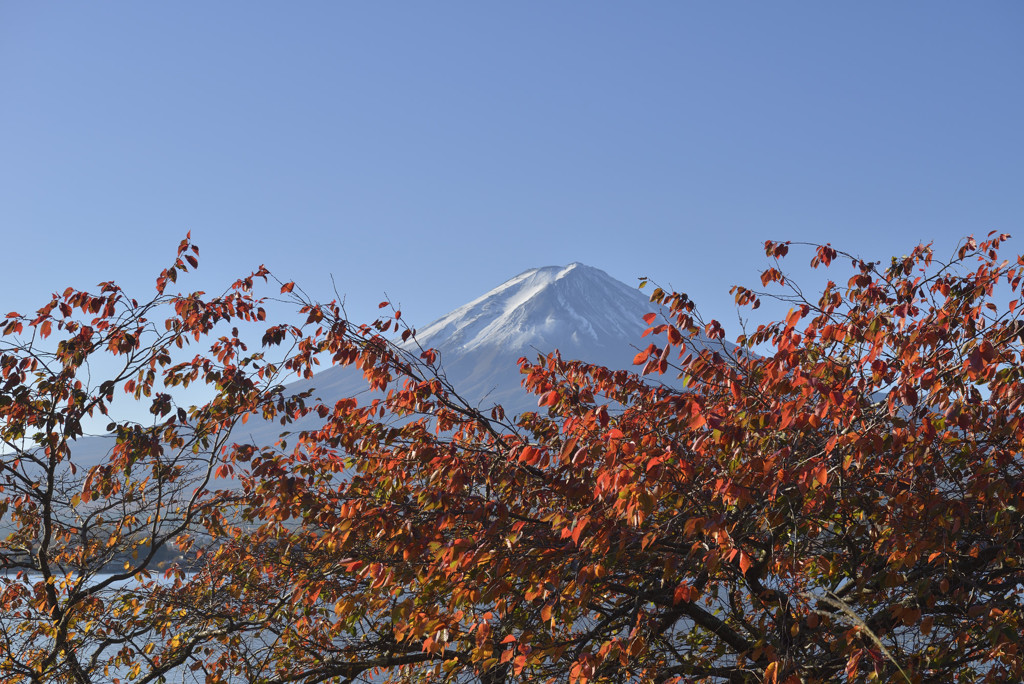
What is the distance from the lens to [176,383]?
6070 mm

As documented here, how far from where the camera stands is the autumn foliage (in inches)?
158

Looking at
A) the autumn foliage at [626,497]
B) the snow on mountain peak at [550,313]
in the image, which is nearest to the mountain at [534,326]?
the snow on mountain peak at [550,313]

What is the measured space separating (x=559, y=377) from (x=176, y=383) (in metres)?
3.23

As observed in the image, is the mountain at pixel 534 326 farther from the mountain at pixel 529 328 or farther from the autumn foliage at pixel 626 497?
the autumn foliage at pixel 626 497

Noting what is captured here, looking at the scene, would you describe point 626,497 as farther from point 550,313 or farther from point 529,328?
point 550,313

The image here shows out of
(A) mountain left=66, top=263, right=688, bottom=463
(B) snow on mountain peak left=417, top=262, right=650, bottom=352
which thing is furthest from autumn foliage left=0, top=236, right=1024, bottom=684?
(B) snow on mountain peak left=417, top=262, right=650, bottom=352

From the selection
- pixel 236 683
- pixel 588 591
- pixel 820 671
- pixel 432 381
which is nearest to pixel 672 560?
pixel 588 591

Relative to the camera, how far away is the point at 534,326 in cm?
15825

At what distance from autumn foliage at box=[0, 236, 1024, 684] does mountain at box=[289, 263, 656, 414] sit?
318ft

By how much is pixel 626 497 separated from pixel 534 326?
154777 millimetres

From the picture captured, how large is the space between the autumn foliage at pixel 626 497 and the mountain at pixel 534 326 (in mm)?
96797

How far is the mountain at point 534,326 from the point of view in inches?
4786

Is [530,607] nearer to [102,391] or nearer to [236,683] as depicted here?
[102,391]

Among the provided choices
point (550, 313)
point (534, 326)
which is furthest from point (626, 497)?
point (550, 313)
